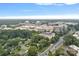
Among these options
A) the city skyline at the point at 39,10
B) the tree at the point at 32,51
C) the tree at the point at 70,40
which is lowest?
the tree at the point at 32,51

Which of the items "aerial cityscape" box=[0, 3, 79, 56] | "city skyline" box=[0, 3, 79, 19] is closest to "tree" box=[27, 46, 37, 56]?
"aerial cityscape" box=[0, 3, 79, 56]

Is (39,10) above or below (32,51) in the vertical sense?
above

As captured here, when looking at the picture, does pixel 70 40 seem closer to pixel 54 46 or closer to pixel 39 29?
pixel 54 46

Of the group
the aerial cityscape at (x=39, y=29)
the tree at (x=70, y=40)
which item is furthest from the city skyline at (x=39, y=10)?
the tree at (x=70, y=40)

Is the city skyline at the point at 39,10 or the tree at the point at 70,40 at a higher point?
the city skyline at the point at 39,10

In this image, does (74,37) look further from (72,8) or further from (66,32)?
(72,8)

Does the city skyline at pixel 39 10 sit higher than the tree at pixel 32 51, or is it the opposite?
the city skyline at pixel 39 10

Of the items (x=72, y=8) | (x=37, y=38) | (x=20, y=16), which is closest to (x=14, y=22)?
(x=20, y=16)

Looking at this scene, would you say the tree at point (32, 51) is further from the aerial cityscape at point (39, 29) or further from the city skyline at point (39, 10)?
the city skyline at point (39, 10)

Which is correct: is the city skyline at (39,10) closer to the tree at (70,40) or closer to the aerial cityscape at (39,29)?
the aerial cityscape at (39,29)

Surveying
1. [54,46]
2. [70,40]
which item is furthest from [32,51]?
[70,40]
